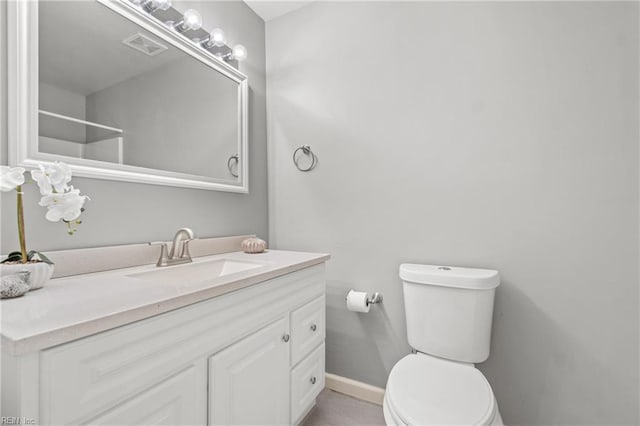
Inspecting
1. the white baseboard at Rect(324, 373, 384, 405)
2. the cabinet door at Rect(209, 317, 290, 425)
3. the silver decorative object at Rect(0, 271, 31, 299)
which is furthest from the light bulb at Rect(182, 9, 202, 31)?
→ the white baseboard at Rect(324, 373, 384, 405)

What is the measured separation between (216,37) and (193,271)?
122 centimetres

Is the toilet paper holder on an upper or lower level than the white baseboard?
upper

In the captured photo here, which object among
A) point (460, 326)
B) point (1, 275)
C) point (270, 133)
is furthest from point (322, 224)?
point (1, 275)

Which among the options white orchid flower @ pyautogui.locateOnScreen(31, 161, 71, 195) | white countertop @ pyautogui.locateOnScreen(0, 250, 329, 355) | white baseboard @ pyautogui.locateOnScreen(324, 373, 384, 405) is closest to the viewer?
white countertop @ pyautogui.locateOnScreen(0, 250, 329, 355)

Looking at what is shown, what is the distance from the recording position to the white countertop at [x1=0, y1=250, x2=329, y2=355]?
50 cm

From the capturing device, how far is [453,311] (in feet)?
4.04

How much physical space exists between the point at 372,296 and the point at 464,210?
0.68m

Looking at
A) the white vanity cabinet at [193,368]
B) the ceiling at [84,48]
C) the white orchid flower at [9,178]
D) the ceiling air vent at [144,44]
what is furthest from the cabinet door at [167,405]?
the ceiling air vent at [144,44]

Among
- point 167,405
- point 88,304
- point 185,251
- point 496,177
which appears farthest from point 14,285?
point 496,177

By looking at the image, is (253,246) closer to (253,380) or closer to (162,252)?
(162,252)

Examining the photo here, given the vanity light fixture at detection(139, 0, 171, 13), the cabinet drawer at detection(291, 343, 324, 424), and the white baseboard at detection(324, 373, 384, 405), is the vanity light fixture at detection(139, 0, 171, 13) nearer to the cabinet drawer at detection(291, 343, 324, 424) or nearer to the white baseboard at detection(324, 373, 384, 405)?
the cabinet drawer at detection(291, 343, 324, 424)

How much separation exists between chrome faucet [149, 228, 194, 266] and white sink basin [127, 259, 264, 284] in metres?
0.03

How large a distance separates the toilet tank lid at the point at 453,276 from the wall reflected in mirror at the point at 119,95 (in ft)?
3.82

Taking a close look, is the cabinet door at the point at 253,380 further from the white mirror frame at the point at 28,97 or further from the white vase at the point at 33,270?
the white mirror frame at the point at 28,97
